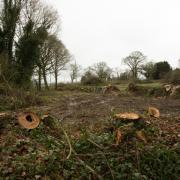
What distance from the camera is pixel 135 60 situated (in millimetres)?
51625

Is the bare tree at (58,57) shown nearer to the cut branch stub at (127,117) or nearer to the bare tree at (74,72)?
the bare tree at (74,72)

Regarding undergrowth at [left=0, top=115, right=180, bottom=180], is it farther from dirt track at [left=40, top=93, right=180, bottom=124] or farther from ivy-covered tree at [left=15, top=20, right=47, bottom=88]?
ivy-covered tree at [left=15, top=20, right=47, bottom=88]

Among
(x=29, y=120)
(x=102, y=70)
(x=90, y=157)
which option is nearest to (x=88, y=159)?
(x=90, y=157)

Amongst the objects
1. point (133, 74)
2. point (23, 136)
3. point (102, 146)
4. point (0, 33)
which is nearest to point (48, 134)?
point (23, 136)

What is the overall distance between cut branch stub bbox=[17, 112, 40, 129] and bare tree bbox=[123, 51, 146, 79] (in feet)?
147

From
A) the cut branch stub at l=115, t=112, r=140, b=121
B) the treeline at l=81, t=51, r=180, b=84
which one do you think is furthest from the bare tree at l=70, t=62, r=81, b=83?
the cut branch stub at l=115, t=112, r=140, b=121

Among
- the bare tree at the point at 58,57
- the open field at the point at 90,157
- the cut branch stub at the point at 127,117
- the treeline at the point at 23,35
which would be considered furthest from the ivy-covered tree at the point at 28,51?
the open field at the point at 90,157

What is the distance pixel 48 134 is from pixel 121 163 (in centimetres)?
208

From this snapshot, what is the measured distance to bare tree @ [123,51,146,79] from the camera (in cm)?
5103

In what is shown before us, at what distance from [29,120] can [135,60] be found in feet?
151

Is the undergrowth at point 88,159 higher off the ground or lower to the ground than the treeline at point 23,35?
lower

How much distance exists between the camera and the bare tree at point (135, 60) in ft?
167

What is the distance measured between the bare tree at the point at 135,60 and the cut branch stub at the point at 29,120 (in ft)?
147

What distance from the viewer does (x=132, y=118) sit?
695 centimetres
